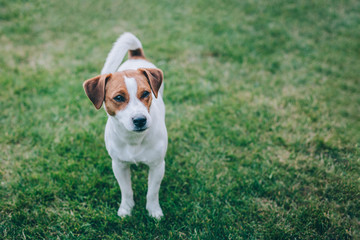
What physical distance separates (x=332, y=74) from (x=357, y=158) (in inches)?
96.8

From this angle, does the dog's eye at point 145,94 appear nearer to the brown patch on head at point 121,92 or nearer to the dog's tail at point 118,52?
the brown patch on head at point 121,92

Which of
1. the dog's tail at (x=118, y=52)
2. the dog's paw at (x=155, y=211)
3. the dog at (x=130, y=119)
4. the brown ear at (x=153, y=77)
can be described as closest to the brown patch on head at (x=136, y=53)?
the dog's tail at (x=118, y=52)

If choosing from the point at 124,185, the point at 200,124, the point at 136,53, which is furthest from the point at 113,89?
the point at 200,124

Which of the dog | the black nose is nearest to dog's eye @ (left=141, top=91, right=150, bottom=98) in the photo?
the dog

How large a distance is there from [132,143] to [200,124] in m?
1.87

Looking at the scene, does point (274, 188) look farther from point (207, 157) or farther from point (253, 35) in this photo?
point (253, 35)

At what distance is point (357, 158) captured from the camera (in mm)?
3672

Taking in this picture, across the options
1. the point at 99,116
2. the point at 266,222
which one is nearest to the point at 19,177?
the point at 99,116

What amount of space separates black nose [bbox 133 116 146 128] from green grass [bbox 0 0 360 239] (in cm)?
128

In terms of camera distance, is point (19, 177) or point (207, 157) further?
point (207, 157)

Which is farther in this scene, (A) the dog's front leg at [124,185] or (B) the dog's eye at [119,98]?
(A) the dog's front leg at [124,185]

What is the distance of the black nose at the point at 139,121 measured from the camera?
224cm

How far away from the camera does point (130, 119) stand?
7.40 ft

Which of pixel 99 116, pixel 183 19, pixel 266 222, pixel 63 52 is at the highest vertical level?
pixel 183 19
